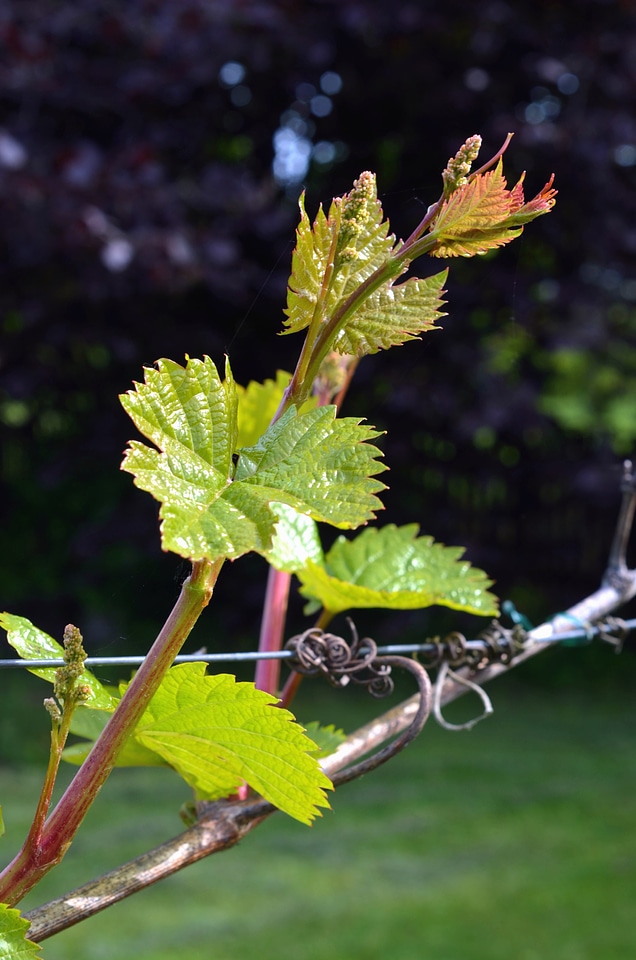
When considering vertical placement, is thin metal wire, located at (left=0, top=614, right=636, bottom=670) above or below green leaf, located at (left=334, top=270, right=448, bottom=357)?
below

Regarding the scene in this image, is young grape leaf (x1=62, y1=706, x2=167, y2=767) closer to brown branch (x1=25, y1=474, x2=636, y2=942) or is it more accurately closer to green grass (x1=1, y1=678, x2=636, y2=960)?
brown branch (x1=25, y1=474, x2=636, y2=942)

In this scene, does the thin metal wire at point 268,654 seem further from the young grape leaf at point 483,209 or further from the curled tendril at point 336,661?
the young grape leaf at point 483,209

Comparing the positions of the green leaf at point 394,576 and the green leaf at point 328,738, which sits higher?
the green leaf at point 394,576

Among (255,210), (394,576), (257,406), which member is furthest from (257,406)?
(255,210)

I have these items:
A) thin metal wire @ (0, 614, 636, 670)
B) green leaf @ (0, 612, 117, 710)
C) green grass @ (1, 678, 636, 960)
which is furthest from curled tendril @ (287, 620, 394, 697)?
green grass @ (1, 678, 636, 960)

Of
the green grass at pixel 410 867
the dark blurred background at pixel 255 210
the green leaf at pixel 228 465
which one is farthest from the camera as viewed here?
the dark blurred background at pixel 255 210

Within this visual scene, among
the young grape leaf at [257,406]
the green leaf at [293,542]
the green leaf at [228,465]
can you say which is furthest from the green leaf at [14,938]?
the young grape leaf at [257,406]
